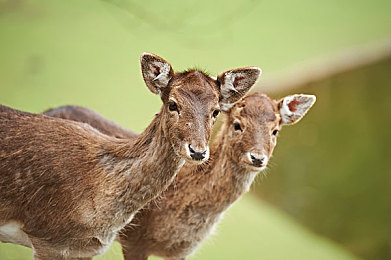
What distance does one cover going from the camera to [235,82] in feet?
10.2

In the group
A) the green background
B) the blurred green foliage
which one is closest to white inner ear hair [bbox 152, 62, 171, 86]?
the green background

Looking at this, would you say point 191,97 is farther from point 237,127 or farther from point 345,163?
point 345,163

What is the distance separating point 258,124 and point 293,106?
0.25 meters

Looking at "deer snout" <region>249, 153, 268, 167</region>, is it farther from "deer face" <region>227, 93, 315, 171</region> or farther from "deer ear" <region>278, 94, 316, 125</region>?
"deer ear" <region>278, 94, 316, 125</region>

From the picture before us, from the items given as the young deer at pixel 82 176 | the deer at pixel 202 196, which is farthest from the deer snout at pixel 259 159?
the young deer at pixel 82 176

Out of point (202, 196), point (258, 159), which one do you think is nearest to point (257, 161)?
point (258, 159)

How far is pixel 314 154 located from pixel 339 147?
0.64 ft

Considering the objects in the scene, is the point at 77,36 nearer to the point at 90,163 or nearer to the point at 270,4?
the point at 270,4

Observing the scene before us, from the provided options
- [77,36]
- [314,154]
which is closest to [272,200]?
[314,154]

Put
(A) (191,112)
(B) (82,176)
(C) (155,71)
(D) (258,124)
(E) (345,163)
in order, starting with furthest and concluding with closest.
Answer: (E) (345,163)
(D) (258,124)
(B) (82,176)
(C) (155,71)
(A) (191,112)

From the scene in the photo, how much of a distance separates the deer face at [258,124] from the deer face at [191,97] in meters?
0.35

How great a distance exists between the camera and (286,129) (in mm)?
5980

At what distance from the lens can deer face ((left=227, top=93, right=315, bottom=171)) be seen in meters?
3.40

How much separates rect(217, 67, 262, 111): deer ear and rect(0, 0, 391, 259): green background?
2.22 meters
